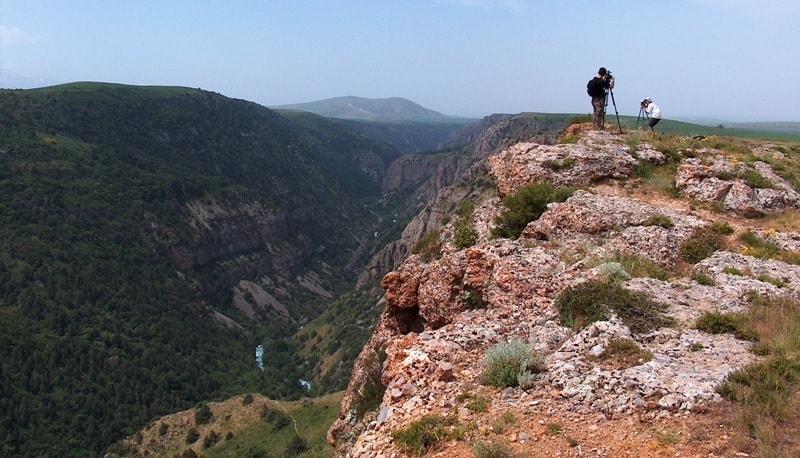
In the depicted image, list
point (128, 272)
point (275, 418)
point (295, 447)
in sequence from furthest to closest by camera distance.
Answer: point (128, 272) < point (275, 418) < point (295, 447)

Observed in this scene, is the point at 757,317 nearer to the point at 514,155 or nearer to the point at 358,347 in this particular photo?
the point at 514,155

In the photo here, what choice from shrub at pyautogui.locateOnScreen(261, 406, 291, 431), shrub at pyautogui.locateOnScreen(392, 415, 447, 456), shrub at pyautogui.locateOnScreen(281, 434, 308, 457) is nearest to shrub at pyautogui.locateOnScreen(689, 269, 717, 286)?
shrub at pyautogui.locateOnScreen(392, 415, 447, 456)

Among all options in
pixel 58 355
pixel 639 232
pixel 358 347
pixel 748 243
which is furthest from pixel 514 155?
pixel 58 355

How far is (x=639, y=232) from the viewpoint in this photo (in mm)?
13594

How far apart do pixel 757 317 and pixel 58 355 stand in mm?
99517

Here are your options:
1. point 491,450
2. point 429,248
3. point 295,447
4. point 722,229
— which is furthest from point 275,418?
point 491,450

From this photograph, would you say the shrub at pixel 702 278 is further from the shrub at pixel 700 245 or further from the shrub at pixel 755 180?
the shrub at pixel 755 180

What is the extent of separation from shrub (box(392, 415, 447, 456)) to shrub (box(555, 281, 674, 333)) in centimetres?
396

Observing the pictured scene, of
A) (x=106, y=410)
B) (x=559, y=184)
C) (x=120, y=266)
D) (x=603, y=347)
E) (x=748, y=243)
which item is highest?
(x=559, y=184)

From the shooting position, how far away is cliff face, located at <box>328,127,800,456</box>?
24.5 ft

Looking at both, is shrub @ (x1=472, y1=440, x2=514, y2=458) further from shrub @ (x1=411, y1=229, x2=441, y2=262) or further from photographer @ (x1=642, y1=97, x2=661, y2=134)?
photographer @ (x1=642, y1=97, x2=661, y2=134)

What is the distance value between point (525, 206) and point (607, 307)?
7.02 meters

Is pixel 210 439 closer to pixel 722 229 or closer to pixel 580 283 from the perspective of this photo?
pixel 580 283

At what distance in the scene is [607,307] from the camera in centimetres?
999
